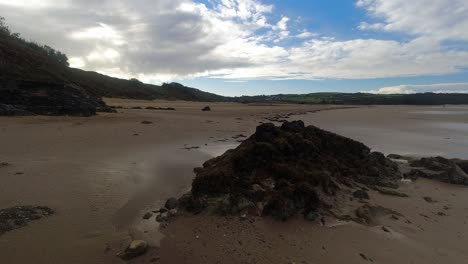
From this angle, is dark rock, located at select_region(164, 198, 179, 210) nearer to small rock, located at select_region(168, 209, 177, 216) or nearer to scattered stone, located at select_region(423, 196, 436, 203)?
small rock, located at select_region(168, 209, 177, 216)

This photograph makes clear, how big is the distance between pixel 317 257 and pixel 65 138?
10620 millimetres

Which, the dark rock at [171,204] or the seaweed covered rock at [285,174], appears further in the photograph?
the dark rock at [171,204]

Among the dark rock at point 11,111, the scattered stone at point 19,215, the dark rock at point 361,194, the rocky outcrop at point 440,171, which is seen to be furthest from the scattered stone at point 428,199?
the dark rock at point 11,111

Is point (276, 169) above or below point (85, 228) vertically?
above

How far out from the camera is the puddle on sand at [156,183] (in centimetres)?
491

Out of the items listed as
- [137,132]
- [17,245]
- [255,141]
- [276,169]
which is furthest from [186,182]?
[137,132]

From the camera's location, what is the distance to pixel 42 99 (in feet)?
55.8

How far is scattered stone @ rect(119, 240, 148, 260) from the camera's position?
156 inches

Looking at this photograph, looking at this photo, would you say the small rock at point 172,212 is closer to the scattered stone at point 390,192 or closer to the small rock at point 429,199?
the scattered stone at point 390,192

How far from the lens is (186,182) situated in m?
7.41

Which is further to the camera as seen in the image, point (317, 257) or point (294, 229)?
point (294, 229)

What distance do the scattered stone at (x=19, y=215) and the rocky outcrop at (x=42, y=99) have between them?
12952 mm

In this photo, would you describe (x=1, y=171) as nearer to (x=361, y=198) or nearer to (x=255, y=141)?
(x=255, y=141)

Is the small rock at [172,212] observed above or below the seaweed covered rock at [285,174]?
below
